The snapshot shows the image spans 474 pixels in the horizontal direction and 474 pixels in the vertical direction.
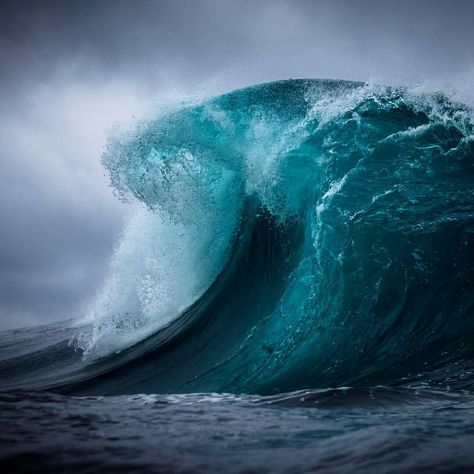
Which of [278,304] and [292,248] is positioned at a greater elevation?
[292,248]

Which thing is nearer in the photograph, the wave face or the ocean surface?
the ocean surface

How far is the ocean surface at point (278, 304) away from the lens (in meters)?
1.83

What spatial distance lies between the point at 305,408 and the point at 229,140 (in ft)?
22.2

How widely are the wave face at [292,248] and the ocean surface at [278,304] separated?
32 millimetres

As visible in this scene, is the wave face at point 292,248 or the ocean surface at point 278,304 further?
the wave face at point 292,248

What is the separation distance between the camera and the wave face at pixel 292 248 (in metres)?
4.86

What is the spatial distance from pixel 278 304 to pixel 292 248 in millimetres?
1379

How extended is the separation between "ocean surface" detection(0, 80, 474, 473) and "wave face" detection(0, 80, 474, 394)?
3 cm

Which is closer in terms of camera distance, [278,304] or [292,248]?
[278,304]

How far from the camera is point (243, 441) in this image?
192 cm

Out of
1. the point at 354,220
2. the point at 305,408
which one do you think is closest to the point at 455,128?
the point at 354,220

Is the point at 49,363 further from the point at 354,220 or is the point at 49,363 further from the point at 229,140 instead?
the point at 354,220

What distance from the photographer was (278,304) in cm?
618

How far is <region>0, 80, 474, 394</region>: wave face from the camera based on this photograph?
486 cm
